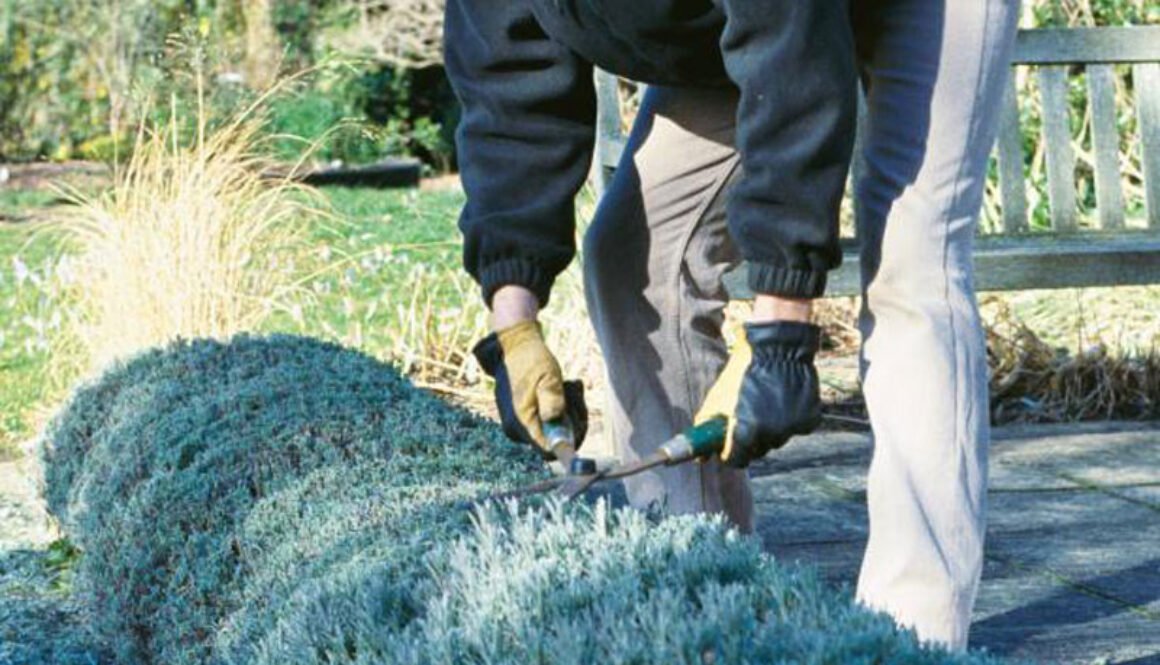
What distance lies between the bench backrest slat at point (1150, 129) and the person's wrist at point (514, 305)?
9.74ft

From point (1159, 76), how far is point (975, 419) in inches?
125

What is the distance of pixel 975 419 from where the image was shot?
3.05 m

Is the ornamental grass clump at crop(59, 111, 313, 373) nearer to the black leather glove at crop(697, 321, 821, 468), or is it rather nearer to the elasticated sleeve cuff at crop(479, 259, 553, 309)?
the elasticated sleeve cuff at crop(479, 259, 553, 309)

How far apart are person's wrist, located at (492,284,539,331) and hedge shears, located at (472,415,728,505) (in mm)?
389

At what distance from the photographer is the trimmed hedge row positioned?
6.31 feet

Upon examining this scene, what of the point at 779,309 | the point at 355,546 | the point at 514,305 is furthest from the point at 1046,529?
the point at 355,546

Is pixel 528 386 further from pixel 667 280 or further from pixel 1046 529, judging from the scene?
pixel 1046 529

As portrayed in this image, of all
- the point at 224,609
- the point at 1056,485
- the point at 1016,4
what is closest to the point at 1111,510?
the point at 1056,485

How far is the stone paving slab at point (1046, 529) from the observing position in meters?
3.72

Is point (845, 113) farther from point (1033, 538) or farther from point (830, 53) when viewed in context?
point (1033, 538)

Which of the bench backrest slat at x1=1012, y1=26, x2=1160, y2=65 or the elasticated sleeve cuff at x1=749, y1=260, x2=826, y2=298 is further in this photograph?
the bench backrest slat at x1=1012, y1=26, x2=1160, y2=65

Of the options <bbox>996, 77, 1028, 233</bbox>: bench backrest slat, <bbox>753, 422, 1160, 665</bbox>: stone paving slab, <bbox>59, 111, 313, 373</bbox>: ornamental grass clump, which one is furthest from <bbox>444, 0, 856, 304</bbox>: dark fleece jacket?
<bbox>59, 111, 313, 373</bbox>: ornamental grass clump

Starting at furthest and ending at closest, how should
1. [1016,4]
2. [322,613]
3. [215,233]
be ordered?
1. [215,233]
2. [1016,4]
3. [322,613]

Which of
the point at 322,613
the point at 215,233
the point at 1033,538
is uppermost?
the point at 215,233
